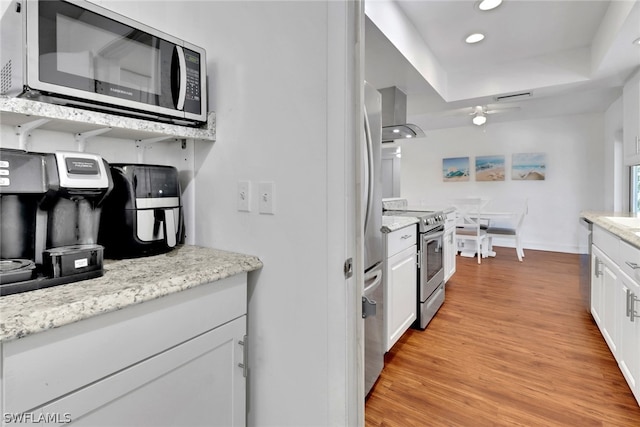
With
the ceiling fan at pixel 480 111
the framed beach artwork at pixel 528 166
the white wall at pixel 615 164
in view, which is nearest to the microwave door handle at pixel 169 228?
the ceiling fan at pixel 480 111

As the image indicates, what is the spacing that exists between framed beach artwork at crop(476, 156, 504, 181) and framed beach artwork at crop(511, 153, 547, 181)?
20cm

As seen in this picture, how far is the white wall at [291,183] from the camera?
38.6 inches

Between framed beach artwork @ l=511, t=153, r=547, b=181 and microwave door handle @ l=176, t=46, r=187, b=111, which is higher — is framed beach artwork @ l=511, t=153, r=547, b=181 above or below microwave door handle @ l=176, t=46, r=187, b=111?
above

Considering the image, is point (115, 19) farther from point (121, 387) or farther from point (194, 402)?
point (194, 402)

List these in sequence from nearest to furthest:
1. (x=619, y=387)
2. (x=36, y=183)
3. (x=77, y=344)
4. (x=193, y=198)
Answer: (x=77, y=344)
(x=36, y=183)
(x=193, y=198)
(x=619, y=387)

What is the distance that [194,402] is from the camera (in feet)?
3.17

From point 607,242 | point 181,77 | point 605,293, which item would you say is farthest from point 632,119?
point 181,77

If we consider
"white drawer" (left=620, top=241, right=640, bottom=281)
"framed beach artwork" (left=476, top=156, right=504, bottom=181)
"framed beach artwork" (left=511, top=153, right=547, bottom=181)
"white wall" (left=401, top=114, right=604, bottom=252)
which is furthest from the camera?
"framed beach artwork" (left=476, top=156, right=504, bottom=181)

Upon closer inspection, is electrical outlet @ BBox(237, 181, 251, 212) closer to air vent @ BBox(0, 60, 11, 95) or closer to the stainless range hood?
air vent @ BBox(0, 60, 11, 95)

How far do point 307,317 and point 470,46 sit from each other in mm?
3264

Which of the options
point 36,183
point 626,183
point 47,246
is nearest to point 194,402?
point 47,246

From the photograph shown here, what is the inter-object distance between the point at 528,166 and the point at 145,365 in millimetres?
6723

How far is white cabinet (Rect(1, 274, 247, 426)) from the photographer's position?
67cm

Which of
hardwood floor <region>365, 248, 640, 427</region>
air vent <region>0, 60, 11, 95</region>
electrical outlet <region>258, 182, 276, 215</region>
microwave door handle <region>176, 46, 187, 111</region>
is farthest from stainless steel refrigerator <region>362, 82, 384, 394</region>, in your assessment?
air vent <region>0, 60, 11, 95</region>
